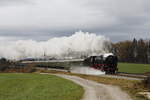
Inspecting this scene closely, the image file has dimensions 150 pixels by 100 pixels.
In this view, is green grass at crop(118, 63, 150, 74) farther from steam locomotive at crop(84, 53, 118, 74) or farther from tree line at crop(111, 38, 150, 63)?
tree line at crop(111, 38, 150, 63)

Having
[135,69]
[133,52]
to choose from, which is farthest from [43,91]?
[133,52]

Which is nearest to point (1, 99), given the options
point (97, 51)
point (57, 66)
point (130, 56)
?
point (97, 51)

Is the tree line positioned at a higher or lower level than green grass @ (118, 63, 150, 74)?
higher

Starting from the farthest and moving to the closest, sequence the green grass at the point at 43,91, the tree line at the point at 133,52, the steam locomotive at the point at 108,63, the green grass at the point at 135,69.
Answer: the tree line at the point at 133,52 < the green grass at the point at 135,69 < the steam locomotive at the point at 108,63 < the green grass at the point at 43,91

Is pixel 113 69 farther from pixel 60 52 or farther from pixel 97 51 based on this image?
pixel 60 52

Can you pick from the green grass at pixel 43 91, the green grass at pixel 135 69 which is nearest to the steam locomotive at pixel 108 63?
the green grass at pixel 135 69

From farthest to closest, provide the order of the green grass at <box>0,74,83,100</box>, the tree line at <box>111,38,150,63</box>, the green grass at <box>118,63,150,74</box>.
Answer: the tree line at <box>111,38,150,63</box>, the green grass at <box>118,63,150,74</box>, the green grass at <box>0,74,83,100</box>

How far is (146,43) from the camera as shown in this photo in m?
138

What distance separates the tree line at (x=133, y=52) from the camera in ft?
418

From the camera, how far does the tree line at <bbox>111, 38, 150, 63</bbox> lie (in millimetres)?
127300

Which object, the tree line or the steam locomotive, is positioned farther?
the tree line

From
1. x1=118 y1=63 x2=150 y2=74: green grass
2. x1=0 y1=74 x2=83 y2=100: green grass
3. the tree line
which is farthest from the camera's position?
the tree line

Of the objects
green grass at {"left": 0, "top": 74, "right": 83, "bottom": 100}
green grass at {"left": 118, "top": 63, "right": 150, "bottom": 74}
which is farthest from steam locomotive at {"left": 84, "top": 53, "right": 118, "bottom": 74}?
green grass at {"left": 0, "top": 74, "right": 83, "bottom": 100}

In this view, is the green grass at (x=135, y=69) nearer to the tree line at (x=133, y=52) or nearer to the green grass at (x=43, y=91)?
the green grass at (x=43, y=91)
